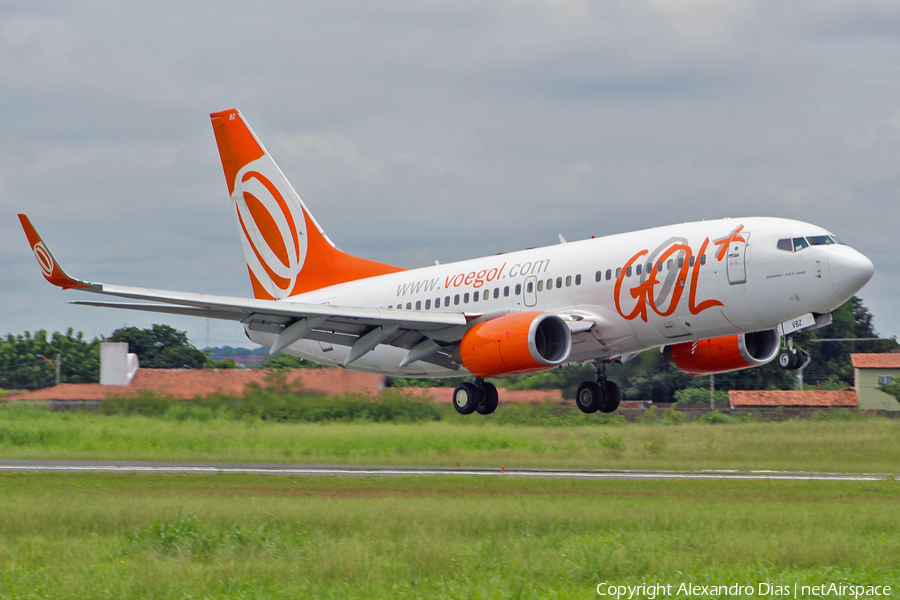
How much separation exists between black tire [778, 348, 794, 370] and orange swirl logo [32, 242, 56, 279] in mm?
17465

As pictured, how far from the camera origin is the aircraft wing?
94.9ft

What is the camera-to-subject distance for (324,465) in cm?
3906

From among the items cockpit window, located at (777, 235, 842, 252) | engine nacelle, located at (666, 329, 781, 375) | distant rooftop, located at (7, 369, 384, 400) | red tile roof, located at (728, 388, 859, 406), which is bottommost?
red tile roof, located at (728, 388, 859, 406)

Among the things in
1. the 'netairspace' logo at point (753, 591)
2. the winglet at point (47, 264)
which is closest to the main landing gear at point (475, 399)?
the winglet at point (47, 264)

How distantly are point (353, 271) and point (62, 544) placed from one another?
1817 centimetres

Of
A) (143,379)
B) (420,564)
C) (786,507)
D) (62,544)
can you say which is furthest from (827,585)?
(143,379)

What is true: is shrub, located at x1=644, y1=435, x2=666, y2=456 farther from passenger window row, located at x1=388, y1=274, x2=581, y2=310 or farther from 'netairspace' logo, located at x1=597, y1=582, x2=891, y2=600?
'netairspace' logo, located at x1=597, y1=582, x2=891, y2=600

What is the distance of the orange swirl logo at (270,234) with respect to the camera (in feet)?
127

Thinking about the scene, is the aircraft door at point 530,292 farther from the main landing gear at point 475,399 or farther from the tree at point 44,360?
the tree at point 44,360

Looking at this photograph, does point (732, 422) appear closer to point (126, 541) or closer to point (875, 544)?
point (875, 544)

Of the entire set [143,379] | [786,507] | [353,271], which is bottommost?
[786,507]

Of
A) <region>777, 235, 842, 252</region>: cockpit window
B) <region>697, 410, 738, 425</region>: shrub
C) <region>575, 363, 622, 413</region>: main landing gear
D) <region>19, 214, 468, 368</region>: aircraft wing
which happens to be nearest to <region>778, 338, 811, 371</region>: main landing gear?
<region>777, 235, 842, 252</region>: cockpit window

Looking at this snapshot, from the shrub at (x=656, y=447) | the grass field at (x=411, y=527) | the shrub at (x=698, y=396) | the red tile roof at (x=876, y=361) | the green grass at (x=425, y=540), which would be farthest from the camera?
the red tile roof at (x=876, y=361)

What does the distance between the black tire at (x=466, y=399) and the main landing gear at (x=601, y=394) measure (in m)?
3.20
